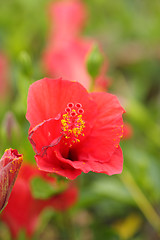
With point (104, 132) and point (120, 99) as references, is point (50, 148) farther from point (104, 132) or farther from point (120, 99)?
point (120, 99)

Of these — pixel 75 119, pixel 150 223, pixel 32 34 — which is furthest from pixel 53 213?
pixel 32 34

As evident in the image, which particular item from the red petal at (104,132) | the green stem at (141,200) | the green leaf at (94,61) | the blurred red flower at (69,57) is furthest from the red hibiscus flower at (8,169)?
the blurred red flower at (69,57)

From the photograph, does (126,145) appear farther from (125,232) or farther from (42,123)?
(42,123)

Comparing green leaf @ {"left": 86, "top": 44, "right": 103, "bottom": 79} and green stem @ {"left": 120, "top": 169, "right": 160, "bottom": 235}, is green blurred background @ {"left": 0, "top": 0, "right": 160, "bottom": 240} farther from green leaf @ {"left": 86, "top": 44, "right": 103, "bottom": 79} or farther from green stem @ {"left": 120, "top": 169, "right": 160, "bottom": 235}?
green leaf @ {"left": 86, "top": 44, "right": 103, "bottom": 79}

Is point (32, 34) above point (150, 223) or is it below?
above

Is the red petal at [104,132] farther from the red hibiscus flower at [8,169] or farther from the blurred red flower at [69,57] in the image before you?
the blurred red flower at [69,57]

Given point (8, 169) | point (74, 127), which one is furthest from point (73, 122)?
point (8, 169)
